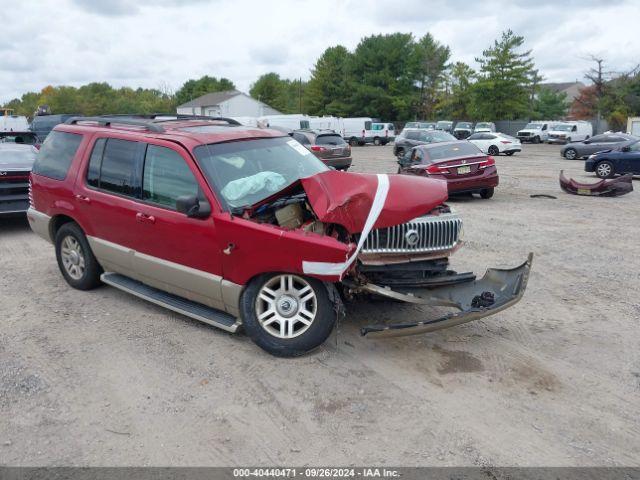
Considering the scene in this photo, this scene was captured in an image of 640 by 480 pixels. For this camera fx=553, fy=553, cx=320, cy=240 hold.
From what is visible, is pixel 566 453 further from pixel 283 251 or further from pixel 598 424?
pixel 283 251

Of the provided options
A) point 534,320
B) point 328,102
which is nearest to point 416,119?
point 328,102

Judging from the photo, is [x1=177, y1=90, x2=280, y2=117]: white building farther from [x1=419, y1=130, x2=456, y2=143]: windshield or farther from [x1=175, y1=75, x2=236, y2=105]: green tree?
[x1=419, y1=130, x2=456, y2=143]: windshield

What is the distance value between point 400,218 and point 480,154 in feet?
31.4

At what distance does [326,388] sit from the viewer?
411 centimetres

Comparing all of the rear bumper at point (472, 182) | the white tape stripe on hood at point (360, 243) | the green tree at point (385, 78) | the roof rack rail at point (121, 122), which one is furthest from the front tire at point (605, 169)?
the green tree at point (385, 78)

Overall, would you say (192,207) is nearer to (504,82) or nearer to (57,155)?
(57,155)

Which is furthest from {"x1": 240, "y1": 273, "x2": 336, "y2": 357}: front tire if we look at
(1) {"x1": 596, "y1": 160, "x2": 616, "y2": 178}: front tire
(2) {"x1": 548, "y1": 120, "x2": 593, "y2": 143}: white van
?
(2) {"x1": 548, "y1": 120, "x2": 593, "y2": 143}: white van

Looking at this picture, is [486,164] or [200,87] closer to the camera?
[486,164]

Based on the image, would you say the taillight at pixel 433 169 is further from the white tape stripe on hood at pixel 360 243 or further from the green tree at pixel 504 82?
the green tree at pixel 504 82

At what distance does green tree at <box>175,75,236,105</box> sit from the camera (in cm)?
10821

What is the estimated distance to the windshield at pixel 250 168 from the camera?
472cm

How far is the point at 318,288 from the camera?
14.3ft

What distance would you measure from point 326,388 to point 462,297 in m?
1.53

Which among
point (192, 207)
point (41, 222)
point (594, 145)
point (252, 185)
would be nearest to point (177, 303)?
point (192, 207)
